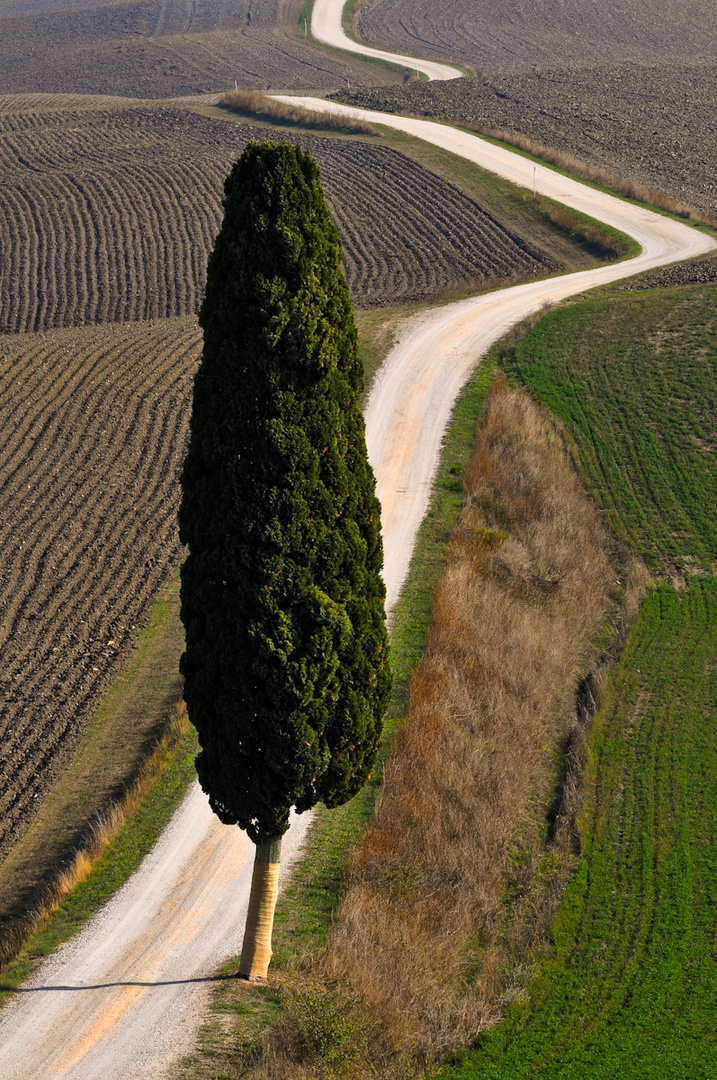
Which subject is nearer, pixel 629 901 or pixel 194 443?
pixel 194 443

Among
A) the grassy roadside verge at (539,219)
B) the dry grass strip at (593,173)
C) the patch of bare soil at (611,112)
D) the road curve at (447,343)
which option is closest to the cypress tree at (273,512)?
the road curve at (447,343)

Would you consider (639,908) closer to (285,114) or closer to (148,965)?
(148,965)

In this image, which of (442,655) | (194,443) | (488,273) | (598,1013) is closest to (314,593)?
(194,443)

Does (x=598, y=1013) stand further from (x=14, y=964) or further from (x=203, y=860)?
(x=14, y=964)

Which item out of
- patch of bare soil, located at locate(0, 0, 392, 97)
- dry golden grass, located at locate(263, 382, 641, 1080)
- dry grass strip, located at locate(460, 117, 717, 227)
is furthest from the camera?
patch of bare soil, located at locate(0, 0, 392, 97)

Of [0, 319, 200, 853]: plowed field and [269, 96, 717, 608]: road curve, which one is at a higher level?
[269, 96, 717, 608]: road curve

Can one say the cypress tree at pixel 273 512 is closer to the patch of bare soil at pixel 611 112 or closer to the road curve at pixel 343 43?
the patch of bare soil at pixel 611 112

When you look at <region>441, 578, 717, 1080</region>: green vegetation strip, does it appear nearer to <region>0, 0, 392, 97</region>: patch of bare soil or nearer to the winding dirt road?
the winding dirt road

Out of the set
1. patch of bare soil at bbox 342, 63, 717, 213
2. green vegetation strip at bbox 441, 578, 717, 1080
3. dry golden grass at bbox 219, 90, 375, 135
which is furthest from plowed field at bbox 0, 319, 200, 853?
patch of bare soil at bbox 342, 63, 717, 213
